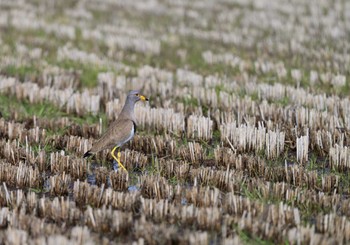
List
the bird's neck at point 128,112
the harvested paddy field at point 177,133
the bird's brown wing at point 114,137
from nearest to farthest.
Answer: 1. the harvested paddy field at point 177,133
2. the bird's brown wing at point 114,137
3. the bird's neck at point 128,112

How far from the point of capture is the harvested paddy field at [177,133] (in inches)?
236

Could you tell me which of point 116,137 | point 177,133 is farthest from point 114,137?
point 177,133

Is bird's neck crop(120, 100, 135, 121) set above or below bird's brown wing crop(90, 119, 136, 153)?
above

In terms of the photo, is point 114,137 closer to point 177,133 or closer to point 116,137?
point 116,137

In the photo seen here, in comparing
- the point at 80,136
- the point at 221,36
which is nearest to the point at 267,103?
the point at 80,136

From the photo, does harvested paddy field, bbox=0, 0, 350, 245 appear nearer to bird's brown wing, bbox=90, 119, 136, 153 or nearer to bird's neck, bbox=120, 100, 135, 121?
bird's brown wing, bbox=90, 119, 136, 153

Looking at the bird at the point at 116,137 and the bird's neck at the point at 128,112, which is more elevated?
the bird's neck at the point at 128,112

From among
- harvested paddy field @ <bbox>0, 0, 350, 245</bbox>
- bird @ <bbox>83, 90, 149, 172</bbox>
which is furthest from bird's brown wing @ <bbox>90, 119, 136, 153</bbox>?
harvested paddy field @ <bbox>0, 0, 350, 245</bbox>

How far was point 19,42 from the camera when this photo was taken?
15703mm

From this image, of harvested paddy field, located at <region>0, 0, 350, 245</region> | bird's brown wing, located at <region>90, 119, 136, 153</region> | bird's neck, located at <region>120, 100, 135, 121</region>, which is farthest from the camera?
bird's neck, located at <region>120, 100, 135, 121</region>

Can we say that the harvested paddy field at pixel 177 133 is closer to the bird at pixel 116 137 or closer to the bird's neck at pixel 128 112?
the bird at pixel 116 137

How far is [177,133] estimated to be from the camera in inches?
367

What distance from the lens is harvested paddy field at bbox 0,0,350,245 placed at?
Answer: 600cm

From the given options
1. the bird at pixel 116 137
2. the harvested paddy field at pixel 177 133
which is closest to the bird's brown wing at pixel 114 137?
the bird at pixel 116 137
